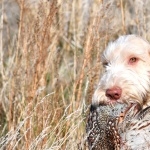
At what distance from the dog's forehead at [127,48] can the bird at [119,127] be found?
572 mm

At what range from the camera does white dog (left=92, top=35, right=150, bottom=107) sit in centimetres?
496

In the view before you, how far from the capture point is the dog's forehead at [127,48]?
5395 millimetres

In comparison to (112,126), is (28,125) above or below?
below

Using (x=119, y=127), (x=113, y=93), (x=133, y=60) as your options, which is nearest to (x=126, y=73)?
(x=133, y=60)

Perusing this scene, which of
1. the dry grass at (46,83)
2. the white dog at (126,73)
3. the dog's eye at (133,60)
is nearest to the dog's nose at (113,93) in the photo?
the white dog at (126,73)

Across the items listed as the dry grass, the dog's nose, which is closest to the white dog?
the dog's nose

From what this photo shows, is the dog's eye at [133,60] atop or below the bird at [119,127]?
atop

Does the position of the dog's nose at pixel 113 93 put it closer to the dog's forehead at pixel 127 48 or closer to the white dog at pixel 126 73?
the white dog at pixel 126 73

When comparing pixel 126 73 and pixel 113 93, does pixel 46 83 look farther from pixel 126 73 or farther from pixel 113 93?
pixel 113 93

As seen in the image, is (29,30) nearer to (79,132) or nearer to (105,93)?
(79,132)

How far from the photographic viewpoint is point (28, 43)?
635 cm

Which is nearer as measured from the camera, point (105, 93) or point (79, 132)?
point (105, 93)

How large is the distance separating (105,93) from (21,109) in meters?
1.60

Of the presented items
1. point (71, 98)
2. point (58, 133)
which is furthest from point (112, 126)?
point (71, 98)
